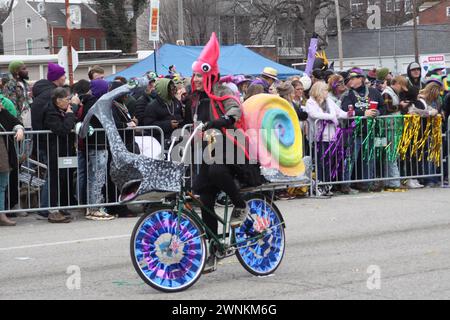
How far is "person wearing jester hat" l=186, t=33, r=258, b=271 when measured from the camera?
776 cm

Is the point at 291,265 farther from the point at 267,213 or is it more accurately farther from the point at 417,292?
the point at 417,292

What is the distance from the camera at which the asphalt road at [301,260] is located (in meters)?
7.51

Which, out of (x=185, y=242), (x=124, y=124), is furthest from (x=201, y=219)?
(x=124, y=124)

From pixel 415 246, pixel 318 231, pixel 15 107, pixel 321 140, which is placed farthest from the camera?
pixel 321 140

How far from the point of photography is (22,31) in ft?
332

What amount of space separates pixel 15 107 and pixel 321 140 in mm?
4913

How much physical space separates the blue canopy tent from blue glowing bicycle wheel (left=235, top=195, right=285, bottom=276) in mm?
14554

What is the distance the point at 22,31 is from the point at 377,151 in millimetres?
91331

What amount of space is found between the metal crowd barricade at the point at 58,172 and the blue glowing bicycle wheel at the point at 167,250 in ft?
16.9

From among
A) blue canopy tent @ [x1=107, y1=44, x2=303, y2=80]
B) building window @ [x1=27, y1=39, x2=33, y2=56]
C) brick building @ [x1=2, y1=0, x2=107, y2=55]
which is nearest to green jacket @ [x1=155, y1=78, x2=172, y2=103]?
blue canopy tent @ [x1=107, y1=44, x2=303, y2=80]

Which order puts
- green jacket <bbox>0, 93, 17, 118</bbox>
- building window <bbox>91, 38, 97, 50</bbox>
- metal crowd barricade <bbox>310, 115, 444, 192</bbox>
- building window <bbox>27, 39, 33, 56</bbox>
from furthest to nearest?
building window <bbox>91, 38, 97, 50</bbox> < building window <bbox>27, 39, 33, 56</bbox> < metal crowd barricade <bbox>310, 115, 444, 192</bbox> < green jacket <bbox>0, 93, 17, 118</bbox>

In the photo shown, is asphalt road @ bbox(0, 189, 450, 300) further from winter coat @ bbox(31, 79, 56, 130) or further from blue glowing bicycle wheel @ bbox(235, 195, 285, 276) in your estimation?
winter coat @ bbox(31, 79, 56, 130)

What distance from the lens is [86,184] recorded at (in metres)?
12.8
